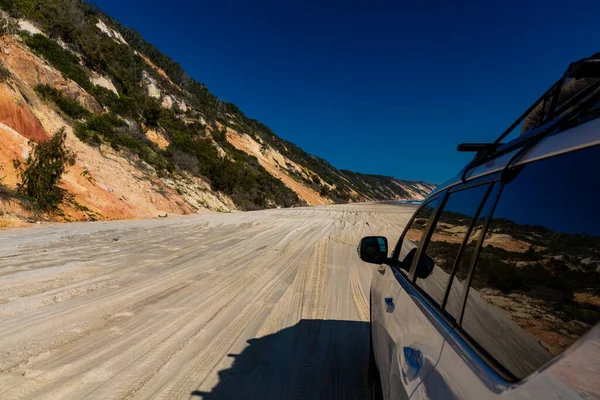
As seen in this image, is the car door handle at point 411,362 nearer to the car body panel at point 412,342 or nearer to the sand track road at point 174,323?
the car body panel at point 412,342

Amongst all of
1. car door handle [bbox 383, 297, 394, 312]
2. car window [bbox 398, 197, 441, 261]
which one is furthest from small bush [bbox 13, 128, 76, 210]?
car door handle [bbox 383, 297, 394, 312]

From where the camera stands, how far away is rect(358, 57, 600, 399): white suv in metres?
0.90

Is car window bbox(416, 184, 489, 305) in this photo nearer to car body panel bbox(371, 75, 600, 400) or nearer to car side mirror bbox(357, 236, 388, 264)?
car body panel bbox(371, 75, 600, 400)

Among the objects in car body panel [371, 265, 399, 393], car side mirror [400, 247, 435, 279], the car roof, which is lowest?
car body panel [371, 265, 399, 393]

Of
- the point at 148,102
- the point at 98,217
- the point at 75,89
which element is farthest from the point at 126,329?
the point at 148,102

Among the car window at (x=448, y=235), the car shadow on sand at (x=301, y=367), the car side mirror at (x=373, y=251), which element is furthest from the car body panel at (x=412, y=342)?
the car shadow on sand at (x=301, y=367)

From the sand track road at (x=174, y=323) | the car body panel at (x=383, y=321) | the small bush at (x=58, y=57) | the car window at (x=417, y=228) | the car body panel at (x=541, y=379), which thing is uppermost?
the small bush at (x=58, y=57)

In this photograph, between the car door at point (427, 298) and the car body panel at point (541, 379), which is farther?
the car door at point (427, 298)

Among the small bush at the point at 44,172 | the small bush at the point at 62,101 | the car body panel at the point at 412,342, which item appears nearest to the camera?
the car body panel at the point at 412,342

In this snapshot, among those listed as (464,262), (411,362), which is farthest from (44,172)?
(464,262)

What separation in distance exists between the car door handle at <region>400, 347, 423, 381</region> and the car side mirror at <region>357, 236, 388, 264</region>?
1.15m

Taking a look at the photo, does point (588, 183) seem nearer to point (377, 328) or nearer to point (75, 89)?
point (377, 328)

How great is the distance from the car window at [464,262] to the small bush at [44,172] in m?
12.3

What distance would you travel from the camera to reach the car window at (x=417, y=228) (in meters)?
2.37
